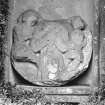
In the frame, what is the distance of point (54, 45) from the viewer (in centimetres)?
579

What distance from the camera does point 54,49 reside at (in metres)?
5.77

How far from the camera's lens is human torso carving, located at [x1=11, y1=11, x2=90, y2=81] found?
565cm

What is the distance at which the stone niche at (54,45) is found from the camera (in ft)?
18.5

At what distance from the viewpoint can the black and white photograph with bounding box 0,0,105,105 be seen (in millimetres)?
5598

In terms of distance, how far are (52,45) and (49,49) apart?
88 millimetres

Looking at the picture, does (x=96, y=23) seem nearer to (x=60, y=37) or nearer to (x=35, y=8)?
(x=60, y=37)

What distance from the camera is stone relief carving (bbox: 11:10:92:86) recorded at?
222 inches

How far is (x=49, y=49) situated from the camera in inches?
227

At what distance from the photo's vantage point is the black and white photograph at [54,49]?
18.4 feet

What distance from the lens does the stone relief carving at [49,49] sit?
563 cm

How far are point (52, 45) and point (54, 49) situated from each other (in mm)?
78

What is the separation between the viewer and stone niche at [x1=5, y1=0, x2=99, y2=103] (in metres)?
5.64

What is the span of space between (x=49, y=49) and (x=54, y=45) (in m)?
0.11

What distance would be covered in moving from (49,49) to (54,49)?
0.09 meters
